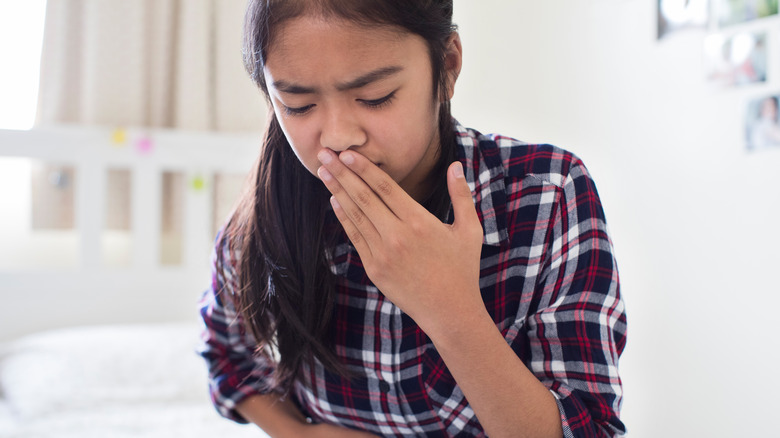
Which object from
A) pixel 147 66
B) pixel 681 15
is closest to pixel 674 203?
pixel 681 15

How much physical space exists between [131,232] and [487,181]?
184 cm

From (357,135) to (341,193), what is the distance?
0.23ft

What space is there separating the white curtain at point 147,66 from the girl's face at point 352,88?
1.85 m

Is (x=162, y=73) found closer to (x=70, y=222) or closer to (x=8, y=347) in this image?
(x=70, y=222)

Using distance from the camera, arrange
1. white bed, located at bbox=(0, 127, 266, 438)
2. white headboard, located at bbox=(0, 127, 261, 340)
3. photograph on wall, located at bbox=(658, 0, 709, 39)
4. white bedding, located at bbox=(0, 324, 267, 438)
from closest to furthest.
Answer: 1. photograph on wall, located at bbox=(658, 0, 709, 39)
2. white bedding, located at bbox=(0, 324, 267, 438)
3. white bed, located at bbox=(0, 127, 266, 438)
4. white headboard, located at bbox=(0, 127, 261, 340)

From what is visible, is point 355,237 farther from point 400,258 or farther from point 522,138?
point 522,138

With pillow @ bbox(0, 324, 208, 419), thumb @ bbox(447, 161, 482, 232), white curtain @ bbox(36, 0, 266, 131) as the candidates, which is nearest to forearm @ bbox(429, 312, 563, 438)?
thumb @ bbox(447, 161, 482, 232)

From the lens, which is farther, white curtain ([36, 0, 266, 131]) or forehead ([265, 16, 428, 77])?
white curtain ([36, 0, 266, 131])

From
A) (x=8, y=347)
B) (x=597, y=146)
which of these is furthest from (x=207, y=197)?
(x=597, y=146)

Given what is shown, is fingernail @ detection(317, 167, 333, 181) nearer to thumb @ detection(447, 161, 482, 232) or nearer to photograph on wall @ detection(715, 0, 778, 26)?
thumb @ detection(447, 161, 482, 232)

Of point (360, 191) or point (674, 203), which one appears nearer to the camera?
point (360, 191)

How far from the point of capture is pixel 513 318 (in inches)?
31.4

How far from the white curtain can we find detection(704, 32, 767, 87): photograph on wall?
5.68 feet

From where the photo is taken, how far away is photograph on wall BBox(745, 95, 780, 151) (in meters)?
1.14
